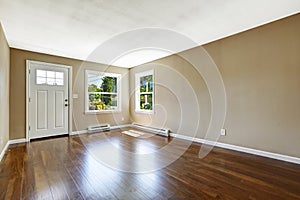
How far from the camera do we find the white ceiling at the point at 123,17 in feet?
7.44

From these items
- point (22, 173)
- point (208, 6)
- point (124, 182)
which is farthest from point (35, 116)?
point (208, 6)

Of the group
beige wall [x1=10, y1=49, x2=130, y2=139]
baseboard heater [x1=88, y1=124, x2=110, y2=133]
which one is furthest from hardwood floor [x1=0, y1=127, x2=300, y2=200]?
baseboard heater [x1=88, y1=124, x2=110, y2=133]

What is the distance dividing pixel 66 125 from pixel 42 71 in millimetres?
1618

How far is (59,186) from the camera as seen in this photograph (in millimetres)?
1866

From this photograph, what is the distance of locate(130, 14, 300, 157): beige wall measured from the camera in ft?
8.41

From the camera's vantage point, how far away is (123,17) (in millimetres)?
2633

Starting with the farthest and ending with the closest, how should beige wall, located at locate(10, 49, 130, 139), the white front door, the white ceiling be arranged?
the white front door, beige wall, located at locate(10, 49, 130, 139), the white ceiling

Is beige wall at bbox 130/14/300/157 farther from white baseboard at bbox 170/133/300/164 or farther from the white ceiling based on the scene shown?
the white ceiling

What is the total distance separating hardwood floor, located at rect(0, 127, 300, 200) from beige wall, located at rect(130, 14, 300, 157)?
0.42 meters

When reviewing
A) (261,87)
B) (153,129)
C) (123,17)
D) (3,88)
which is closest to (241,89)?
(261,87)

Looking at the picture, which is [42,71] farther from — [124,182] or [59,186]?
[124,182]

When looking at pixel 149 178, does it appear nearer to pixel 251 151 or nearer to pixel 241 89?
pixel 251 151

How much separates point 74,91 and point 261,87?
472cm

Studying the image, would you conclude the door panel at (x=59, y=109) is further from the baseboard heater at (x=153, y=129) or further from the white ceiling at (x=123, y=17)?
the baseboard heater at (x=153, y=129)
